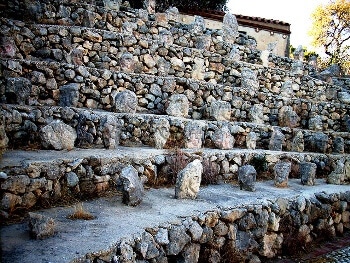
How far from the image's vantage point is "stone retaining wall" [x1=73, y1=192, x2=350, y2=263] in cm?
376

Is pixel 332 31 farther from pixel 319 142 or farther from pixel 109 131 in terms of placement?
pixel 109 131

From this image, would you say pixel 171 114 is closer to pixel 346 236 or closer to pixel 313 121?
pixel 346 236

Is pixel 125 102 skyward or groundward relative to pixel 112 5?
groundward

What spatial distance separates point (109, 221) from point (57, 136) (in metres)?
2.19

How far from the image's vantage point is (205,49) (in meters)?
10.9

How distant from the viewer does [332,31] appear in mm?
20891

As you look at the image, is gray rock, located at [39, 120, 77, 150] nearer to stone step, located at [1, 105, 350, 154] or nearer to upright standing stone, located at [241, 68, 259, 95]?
stone step, located at [1, 105, 350, 154]

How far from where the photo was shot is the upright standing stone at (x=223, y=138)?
25.3ft

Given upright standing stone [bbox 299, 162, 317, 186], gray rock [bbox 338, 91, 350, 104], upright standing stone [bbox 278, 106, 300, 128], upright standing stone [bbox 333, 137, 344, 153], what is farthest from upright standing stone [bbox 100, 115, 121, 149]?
gray rock [bbox 338, 91, 350, 104]

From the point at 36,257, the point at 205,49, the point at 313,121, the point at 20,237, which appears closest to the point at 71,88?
the point at 20,237

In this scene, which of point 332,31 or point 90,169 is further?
point 332,31

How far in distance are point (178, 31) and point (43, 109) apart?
20.0 ft

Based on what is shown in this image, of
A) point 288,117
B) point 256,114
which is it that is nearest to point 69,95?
point 256,114

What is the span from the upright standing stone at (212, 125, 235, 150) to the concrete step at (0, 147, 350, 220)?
290 mm
